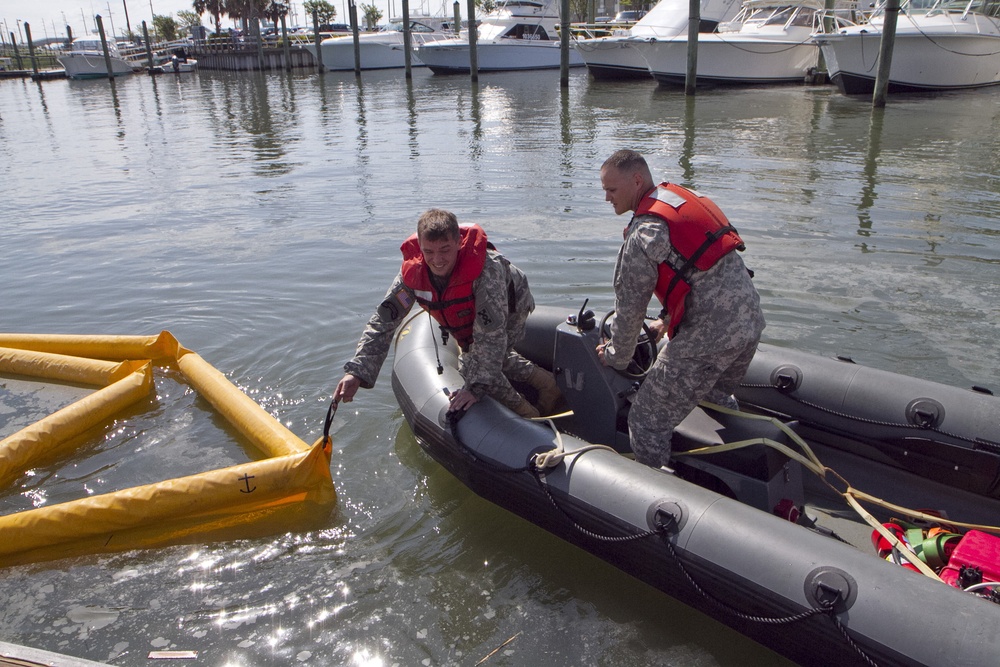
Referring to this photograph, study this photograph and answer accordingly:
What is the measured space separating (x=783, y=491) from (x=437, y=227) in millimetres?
1902

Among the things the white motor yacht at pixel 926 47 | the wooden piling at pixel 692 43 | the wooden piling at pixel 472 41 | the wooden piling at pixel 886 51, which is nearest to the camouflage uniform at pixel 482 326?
the wooden piling at pixel 886 51

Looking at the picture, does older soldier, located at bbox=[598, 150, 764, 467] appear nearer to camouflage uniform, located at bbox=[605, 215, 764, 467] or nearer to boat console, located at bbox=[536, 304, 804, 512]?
camouflage uniform, located at bbox=[605, 215, 764, 467]

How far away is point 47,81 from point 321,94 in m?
28.6

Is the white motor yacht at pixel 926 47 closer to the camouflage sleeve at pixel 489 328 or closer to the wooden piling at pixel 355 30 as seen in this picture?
the camouflage sleeve at pixel 489 328

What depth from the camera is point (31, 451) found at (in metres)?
4.12

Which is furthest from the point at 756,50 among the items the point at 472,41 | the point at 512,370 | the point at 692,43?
the point at 512,370

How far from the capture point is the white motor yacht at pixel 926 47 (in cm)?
1809

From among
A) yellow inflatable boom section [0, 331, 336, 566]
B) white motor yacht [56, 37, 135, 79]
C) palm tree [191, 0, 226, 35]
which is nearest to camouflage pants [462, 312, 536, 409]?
yellow inflatable boom section [0, 331, 336, 566]

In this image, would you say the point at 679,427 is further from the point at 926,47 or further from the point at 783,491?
the point at 926,47

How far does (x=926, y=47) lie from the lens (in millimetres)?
18156

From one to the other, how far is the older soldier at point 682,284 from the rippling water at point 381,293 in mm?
1006

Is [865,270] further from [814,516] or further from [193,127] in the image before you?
[193,127]

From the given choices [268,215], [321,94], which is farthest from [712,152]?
[321,94]

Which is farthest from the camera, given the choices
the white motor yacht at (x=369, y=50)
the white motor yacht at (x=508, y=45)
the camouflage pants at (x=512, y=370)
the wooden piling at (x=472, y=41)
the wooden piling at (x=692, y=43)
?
the white motor yacht at (x=369, y=50)
